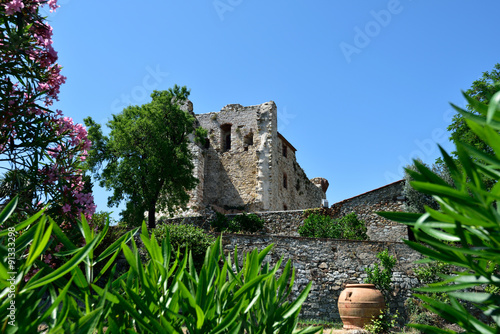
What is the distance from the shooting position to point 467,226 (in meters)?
0.64

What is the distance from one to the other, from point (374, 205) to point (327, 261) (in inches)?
219

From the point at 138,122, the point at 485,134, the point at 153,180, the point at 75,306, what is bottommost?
the point at 75,306

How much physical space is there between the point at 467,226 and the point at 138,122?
55.8 feet

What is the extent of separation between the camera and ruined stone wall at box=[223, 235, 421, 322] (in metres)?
9.52

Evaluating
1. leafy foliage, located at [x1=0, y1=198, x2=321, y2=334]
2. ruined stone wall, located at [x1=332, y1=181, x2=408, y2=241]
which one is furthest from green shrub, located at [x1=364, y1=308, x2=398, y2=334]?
leafy foliage, located at [x1=0, y1=198, x2=321, y2=334]

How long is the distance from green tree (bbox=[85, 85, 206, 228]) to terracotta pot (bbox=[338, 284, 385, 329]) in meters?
9.75

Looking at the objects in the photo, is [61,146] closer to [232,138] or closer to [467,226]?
[467,226]

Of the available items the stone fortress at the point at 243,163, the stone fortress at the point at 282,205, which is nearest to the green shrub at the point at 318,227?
the stone fortress at the point at 282,205

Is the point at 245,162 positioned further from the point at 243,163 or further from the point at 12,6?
the point at 12,6

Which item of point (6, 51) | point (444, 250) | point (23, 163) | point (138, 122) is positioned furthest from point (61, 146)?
point (138, 122)

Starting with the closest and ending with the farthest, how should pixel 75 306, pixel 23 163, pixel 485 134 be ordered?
1. pixel 485 134
2. pixel 75 306
3. pixel 23 163

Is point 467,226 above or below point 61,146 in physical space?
below

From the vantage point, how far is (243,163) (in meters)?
22.1

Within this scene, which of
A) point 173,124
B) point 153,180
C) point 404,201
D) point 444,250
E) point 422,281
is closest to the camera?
point 444,250
